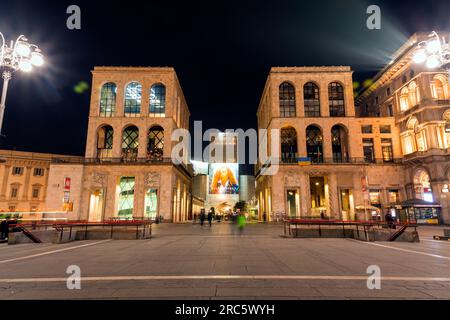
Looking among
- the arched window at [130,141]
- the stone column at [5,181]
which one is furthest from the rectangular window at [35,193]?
the arched window at [130,141]

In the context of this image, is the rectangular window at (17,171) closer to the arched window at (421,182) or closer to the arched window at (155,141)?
the arched window at (155,141)

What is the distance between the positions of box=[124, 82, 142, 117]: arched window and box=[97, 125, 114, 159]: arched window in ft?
17.0

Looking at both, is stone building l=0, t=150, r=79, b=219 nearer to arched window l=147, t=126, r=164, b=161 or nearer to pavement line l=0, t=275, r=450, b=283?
arched window l=147, t=126, r=164, b=161

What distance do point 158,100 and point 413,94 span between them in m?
40.4

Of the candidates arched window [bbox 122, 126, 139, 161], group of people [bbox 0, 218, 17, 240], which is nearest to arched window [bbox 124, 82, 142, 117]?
arched window [bbox 122, 126, 139, 161]

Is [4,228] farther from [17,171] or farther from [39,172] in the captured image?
[39,172]

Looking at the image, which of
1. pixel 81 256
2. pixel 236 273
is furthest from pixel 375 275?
pixel 81 256

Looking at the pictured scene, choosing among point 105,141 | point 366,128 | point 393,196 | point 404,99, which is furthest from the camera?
point 105,141

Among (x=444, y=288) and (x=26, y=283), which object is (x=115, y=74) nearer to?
(x=26, y=283)

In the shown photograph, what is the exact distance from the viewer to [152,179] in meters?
39.2

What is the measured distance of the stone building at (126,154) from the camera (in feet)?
127

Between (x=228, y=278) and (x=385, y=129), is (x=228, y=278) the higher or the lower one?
the lower one

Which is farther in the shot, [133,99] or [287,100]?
[287,100]

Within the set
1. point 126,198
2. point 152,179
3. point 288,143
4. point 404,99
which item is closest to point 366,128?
point 404,99
